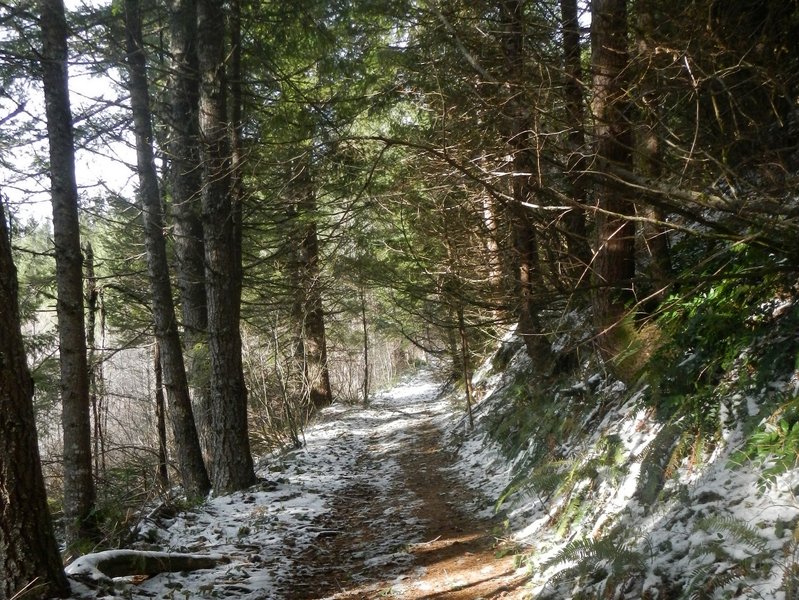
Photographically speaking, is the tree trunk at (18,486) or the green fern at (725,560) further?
the tree trunk at (18,486)

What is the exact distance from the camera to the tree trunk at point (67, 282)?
6.72 meters

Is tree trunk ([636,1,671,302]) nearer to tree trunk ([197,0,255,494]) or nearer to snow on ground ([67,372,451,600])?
snow on ground ([67,372,451,600])

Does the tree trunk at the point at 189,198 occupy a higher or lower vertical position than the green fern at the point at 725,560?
higher

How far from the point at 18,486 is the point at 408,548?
362 cm

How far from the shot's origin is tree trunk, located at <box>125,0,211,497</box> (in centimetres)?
905

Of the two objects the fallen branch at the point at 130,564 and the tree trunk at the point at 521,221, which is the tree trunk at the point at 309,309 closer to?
the tree trunk at the point at 521,221

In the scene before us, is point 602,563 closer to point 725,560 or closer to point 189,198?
point 725,560

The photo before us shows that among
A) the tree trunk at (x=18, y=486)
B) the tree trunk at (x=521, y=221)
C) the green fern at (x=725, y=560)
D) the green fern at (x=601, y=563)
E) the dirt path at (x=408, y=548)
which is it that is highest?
the tree trunk at (x=521, y=221)

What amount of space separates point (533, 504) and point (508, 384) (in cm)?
510

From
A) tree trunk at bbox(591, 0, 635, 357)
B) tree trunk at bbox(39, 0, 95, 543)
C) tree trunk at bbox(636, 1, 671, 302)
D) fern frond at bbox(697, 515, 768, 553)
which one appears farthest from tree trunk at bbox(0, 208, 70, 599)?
tree trunk at bbox(636, 1, 671, 302)

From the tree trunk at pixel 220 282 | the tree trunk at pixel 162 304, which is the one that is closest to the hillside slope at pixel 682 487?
the tree trunk at pixel 220 282

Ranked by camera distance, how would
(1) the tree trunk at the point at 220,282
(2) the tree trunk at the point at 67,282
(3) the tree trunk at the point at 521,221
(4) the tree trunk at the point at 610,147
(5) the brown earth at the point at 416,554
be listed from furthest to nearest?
(1) the tree trunk at the point at 220,282 < (2) the tree trunk at the point at 67,282 < (3) the tree trunk at the point at 521,221 < (4) the tree trunk at the point at 610,147 < (5) the brown earth at the point at 416,554

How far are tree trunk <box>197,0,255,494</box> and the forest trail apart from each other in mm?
620

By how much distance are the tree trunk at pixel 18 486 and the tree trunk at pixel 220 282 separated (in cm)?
435
